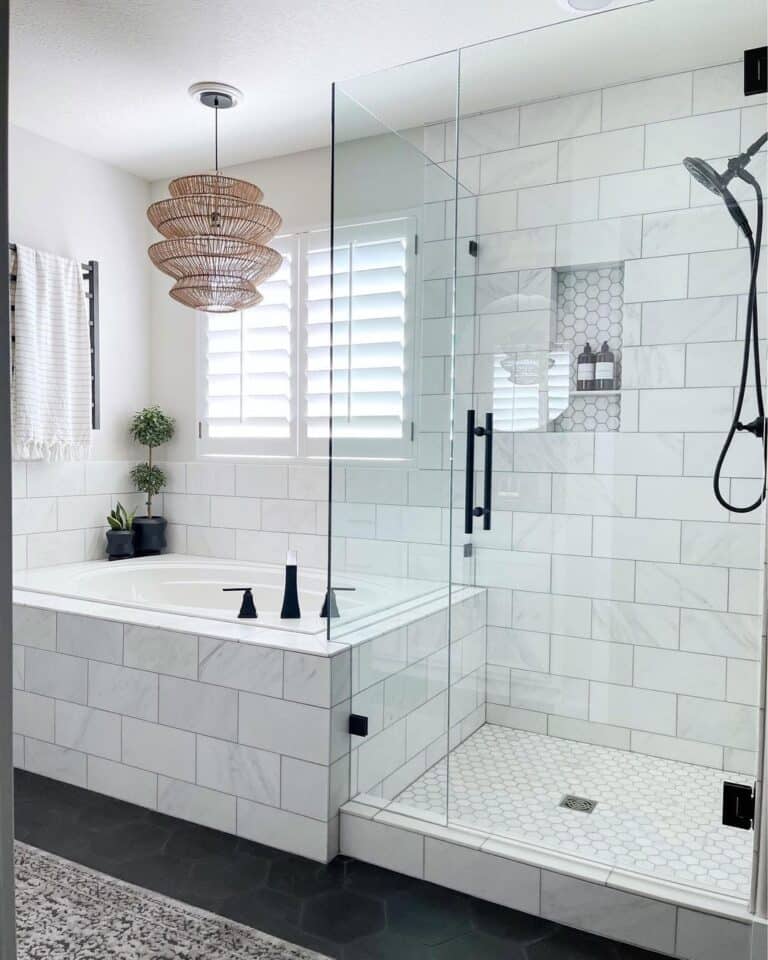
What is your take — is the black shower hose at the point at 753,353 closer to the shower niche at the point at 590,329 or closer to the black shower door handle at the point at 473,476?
the shower niche at the point at 590,329

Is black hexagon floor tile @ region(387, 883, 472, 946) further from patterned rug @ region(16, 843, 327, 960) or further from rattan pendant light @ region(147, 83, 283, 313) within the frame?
rattan pendant light @ region(147, 83, 283, 313)

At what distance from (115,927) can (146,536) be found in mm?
2416

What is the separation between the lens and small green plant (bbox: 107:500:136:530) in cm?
408

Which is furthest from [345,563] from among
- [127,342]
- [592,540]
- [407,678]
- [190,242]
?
[127,342]

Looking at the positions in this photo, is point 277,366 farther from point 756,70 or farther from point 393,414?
point 756,70

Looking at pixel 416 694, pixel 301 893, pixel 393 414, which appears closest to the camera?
pixel 301 893

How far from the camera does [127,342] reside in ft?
13.9

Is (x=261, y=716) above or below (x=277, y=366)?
below

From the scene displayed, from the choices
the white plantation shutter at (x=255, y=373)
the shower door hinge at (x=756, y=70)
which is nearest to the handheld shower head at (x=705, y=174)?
the shower door hinge at (x=756, y=70)

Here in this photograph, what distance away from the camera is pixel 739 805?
194 centimetres

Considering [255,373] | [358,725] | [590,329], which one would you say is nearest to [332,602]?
[358,725]

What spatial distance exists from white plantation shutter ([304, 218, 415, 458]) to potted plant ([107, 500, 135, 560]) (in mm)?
1940

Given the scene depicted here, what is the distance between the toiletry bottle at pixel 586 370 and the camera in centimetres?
225

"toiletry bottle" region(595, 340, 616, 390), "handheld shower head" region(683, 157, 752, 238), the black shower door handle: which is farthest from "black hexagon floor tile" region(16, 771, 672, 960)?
"handheld shower head" region(683, 157, 752, 238)
